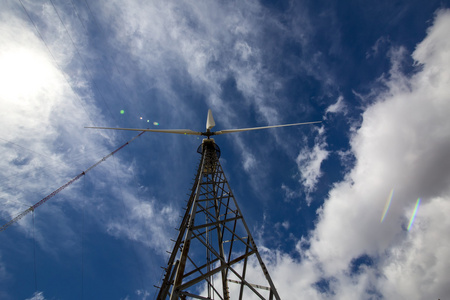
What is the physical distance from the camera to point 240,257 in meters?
8.55

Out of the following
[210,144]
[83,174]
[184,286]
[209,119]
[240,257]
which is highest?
[209,119]

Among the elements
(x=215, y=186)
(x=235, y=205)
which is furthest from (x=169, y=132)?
(x=235, y=205)

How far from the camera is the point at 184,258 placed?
721 centimetres

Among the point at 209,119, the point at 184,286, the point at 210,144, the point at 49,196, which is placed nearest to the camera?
the point at 184,286

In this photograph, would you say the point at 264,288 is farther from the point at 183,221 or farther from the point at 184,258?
the point at 183,221

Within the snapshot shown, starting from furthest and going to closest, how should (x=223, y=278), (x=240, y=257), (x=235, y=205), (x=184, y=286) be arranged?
1. (x=235, y=205)
2. (x=223, y=278)
3. (x=240, y=257)
4. (x=184, y=286)

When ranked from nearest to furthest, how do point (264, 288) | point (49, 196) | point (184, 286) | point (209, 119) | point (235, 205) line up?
point (184, 286) → point (264, 288) → point (235, 205) → point (49, 196) → point (209, 119)

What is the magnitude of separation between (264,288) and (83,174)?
2031 centimetres

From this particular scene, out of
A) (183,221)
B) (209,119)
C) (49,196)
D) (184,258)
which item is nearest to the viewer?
(184,258)

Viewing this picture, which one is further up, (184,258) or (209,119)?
(209,119)

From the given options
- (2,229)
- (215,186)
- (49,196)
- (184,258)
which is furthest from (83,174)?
(184,258)

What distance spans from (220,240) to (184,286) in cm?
496

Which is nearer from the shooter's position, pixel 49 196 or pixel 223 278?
pixel 223 278

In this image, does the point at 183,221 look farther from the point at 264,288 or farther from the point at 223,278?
the point at 264,288
